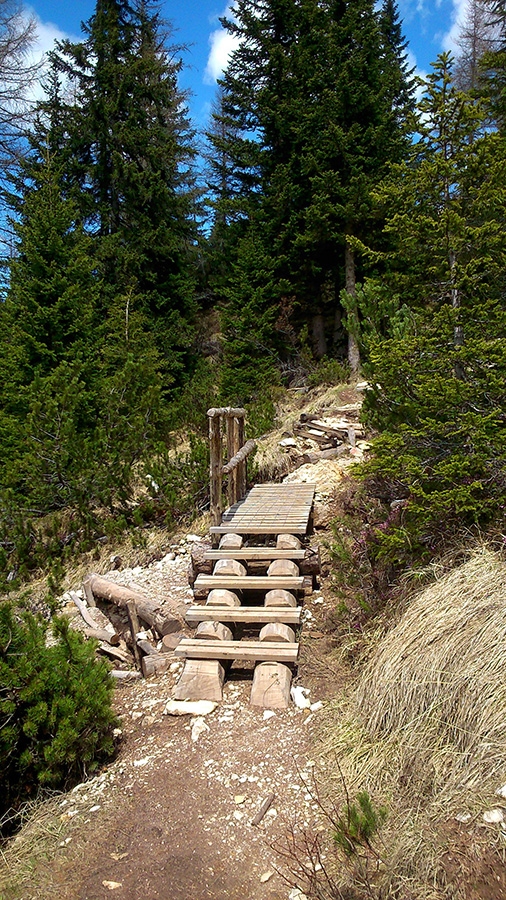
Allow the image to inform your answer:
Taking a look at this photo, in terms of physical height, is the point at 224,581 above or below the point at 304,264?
below

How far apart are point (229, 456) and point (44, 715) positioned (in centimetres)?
497

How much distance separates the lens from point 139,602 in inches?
217

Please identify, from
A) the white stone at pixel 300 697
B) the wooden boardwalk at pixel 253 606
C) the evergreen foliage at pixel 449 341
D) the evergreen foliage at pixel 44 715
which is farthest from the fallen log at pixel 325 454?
the evergreen foliage at pixel 44 715

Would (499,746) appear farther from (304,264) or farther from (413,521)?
(304,264)

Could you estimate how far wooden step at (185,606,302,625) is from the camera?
466cm

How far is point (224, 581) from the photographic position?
5270 mm

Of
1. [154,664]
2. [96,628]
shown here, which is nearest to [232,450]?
[96,628]

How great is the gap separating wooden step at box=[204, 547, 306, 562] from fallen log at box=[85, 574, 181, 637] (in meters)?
0.74

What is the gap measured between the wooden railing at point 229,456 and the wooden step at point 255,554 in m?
0.91

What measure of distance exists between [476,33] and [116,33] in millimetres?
16630

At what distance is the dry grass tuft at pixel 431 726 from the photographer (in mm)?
2461

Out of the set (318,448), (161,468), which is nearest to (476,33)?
(318,448)

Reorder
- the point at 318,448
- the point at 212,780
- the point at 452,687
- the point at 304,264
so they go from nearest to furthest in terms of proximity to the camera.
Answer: the point at 452,687 → the point at 212,780 → the point at 318,448 → the point at 304,264

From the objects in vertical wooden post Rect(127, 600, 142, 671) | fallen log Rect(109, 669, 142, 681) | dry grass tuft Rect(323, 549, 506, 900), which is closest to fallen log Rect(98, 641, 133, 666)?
vertical wooden post Rect(127, 600, 142, 671)
